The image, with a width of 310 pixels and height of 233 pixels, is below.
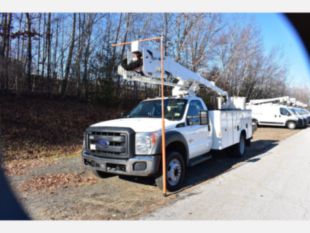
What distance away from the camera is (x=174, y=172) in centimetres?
534

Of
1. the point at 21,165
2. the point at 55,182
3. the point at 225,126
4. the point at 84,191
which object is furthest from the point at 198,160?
the point at 21,165

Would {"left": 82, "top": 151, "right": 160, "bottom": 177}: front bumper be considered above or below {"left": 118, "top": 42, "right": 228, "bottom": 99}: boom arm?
below

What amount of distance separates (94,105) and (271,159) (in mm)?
11617

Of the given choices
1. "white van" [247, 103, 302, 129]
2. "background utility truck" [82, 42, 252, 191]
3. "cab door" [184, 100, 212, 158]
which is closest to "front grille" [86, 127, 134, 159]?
"background utility truck" [82, 42, 252, 191]

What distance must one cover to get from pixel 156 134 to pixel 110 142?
3.09ft

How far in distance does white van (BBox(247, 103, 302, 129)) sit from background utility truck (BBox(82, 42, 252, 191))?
16.0 meters

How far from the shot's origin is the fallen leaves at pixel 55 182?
17.9 feet

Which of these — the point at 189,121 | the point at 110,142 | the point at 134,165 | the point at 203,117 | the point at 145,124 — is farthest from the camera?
the point at 203,117

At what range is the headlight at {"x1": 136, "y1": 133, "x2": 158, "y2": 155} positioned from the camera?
4824mm

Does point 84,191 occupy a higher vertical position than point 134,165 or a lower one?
lower

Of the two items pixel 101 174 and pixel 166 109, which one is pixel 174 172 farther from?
pixel 101 174

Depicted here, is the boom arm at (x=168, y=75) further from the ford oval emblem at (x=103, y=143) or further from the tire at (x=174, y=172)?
the tire at (x=174, y=172)

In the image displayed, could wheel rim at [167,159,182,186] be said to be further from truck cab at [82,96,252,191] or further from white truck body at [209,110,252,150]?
white truck body at [209,110,252,150]

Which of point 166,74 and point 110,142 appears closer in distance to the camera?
point 110,142
